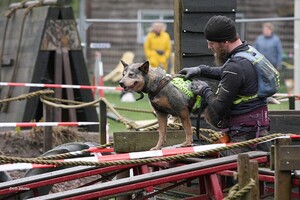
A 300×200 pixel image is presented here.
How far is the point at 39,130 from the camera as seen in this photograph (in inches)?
549

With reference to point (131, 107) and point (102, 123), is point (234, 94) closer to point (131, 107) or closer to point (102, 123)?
point (102, 123)

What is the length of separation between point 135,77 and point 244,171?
174 centimetres

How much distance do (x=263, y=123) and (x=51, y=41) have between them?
780 cm

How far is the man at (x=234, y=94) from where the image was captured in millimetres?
7996

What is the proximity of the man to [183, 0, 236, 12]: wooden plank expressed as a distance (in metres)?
2.55

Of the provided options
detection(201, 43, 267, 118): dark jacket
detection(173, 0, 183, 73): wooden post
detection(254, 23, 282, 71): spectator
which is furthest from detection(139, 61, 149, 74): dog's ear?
detection(254, 23, 282, 71): spectator

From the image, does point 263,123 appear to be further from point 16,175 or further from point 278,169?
point 16,175

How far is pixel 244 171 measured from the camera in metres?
6.72

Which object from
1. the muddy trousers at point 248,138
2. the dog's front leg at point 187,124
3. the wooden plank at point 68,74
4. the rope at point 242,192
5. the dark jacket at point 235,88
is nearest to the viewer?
the rope at point 242,192

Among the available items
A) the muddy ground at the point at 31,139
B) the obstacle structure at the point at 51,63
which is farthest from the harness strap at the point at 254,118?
the obstacle structure at the point at 51,63

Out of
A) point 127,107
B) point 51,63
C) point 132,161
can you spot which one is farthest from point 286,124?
point 127,107

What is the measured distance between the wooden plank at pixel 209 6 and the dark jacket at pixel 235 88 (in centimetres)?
265

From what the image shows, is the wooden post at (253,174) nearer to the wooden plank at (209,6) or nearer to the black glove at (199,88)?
the black glove at (199,88)

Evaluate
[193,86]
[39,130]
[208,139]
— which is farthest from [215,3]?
[39,130]
